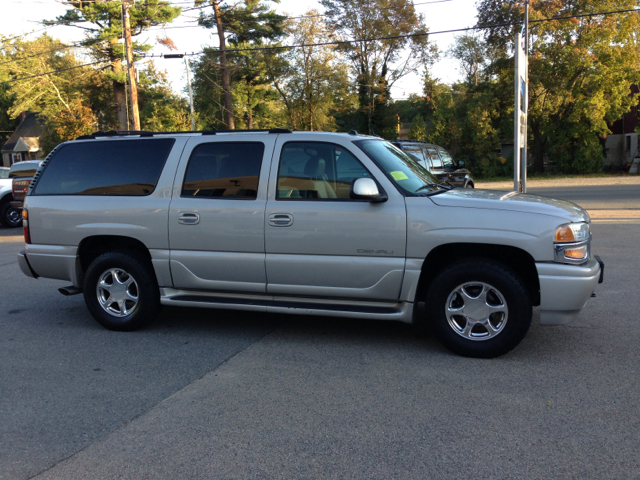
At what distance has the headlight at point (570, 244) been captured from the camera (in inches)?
181

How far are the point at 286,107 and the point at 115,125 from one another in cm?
1538

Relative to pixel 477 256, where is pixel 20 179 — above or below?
above

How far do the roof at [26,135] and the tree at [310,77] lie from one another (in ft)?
109

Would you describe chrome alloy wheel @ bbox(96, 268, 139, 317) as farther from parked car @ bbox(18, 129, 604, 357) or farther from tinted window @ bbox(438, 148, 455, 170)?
tinted window @ bbox(438, 148, 455, 170)

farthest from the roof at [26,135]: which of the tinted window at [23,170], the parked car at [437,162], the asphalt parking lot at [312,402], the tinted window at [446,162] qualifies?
the asphalt parking lot at [312,402]

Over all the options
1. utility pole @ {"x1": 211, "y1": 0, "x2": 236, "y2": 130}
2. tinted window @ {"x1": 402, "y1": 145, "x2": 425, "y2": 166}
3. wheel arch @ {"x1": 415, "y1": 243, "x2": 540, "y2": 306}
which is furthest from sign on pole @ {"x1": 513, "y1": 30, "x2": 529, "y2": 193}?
utility pole @ {"x1": 211, "y1": 0, "x2": 236, "y2": 130}

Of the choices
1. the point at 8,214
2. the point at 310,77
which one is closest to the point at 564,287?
the point at 8,214

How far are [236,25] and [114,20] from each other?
747 cm

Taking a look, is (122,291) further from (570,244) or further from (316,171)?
(570,244)

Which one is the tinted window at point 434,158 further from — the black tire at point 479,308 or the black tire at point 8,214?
the black tire at point 8,214

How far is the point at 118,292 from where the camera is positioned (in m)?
5.96

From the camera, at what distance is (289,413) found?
392cm

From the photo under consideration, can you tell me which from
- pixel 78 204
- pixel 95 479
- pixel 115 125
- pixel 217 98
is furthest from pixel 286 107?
pixel 95 479

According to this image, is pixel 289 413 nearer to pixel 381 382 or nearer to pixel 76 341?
pixel 381 382
